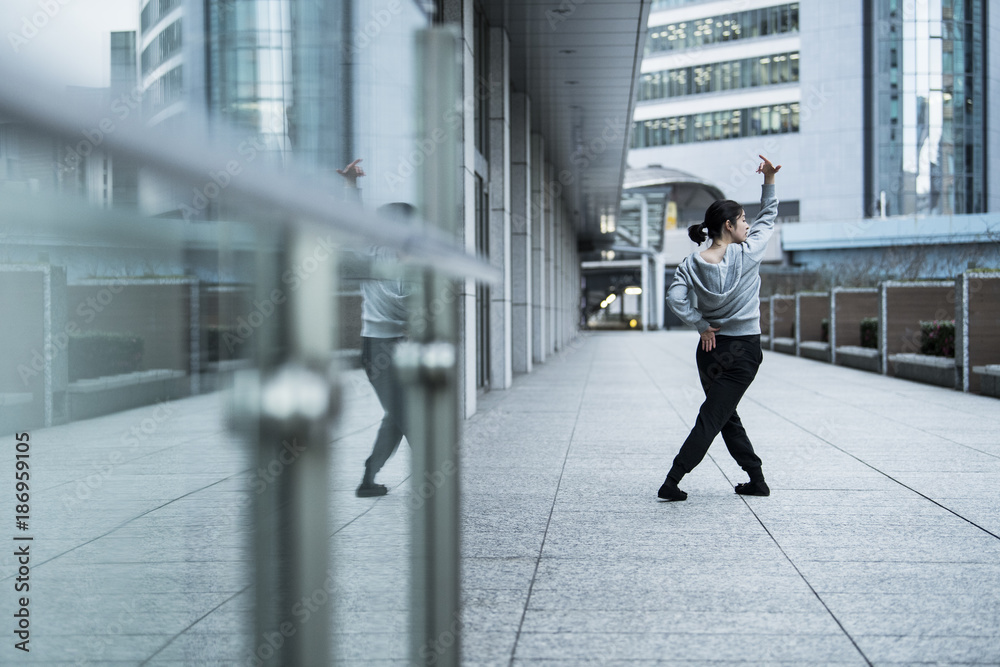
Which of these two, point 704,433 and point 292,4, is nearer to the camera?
point 292,4

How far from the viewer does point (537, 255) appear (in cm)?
2281

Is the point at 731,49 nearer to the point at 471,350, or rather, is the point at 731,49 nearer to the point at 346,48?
the point at 471,350

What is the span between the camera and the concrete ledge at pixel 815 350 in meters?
22.2

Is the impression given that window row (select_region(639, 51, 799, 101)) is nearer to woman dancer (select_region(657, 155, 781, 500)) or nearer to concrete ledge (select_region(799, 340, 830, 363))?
concrete ledge (select_region(799, 340, 830, 363))

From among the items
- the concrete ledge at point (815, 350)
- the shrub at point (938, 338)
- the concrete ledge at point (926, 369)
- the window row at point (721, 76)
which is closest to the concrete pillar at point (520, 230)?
the concrete ledge at point (926, 369)

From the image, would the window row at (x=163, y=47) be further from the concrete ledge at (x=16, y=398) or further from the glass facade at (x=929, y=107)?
the glass facade at (x=929, y=107)

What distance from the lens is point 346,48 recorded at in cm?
327

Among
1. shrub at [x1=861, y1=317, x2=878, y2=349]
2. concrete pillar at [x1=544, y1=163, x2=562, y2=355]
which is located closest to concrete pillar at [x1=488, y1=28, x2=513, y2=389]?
shrub at [x1=861, y1=317, x2=878, y2=349]

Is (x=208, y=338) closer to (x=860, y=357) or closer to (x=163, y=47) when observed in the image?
(x=163, y=47)

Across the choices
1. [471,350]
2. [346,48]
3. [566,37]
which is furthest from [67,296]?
[566,37]

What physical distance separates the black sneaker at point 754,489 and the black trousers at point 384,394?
4.28m

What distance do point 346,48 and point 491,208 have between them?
37.6ft

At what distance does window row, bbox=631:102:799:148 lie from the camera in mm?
66312

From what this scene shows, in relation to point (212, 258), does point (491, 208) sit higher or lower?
higher
